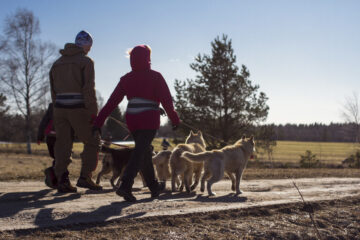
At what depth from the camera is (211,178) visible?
7.47 metres

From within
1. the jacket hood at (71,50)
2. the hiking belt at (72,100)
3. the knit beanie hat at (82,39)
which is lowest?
the hiking belt at (72,100)

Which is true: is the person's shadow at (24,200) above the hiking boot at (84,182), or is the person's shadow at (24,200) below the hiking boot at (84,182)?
below


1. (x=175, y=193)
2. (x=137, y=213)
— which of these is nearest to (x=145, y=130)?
(x=137, y=213)

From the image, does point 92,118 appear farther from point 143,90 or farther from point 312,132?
point 312,132

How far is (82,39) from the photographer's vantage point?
259 inches

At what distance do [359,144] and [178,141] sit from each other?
1787cm

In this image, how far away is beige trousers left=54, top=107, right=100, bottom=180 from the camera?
248 inches

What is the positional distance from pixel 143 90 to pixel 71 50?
5.58 feet

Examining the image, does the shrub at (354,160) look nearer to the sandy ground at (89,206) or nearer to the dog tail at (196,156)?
the sandy ground at (89,206)

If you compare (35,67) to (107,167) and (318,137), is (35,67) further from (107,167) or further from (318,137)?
(318,137)

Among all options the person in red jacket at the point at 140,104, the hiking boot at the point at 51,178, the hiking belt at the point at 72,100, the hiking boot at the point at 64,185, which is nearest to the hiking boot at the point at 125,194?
the person in red jacket at the point at 140,104

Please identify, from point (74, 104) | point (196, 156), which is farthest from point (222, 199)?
point (74, 104)

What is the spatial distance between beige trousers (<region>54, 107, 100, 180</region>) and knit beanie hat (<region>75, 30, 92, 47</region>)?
1.26 m

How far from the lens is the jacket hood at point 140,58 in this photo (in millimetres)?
5840
